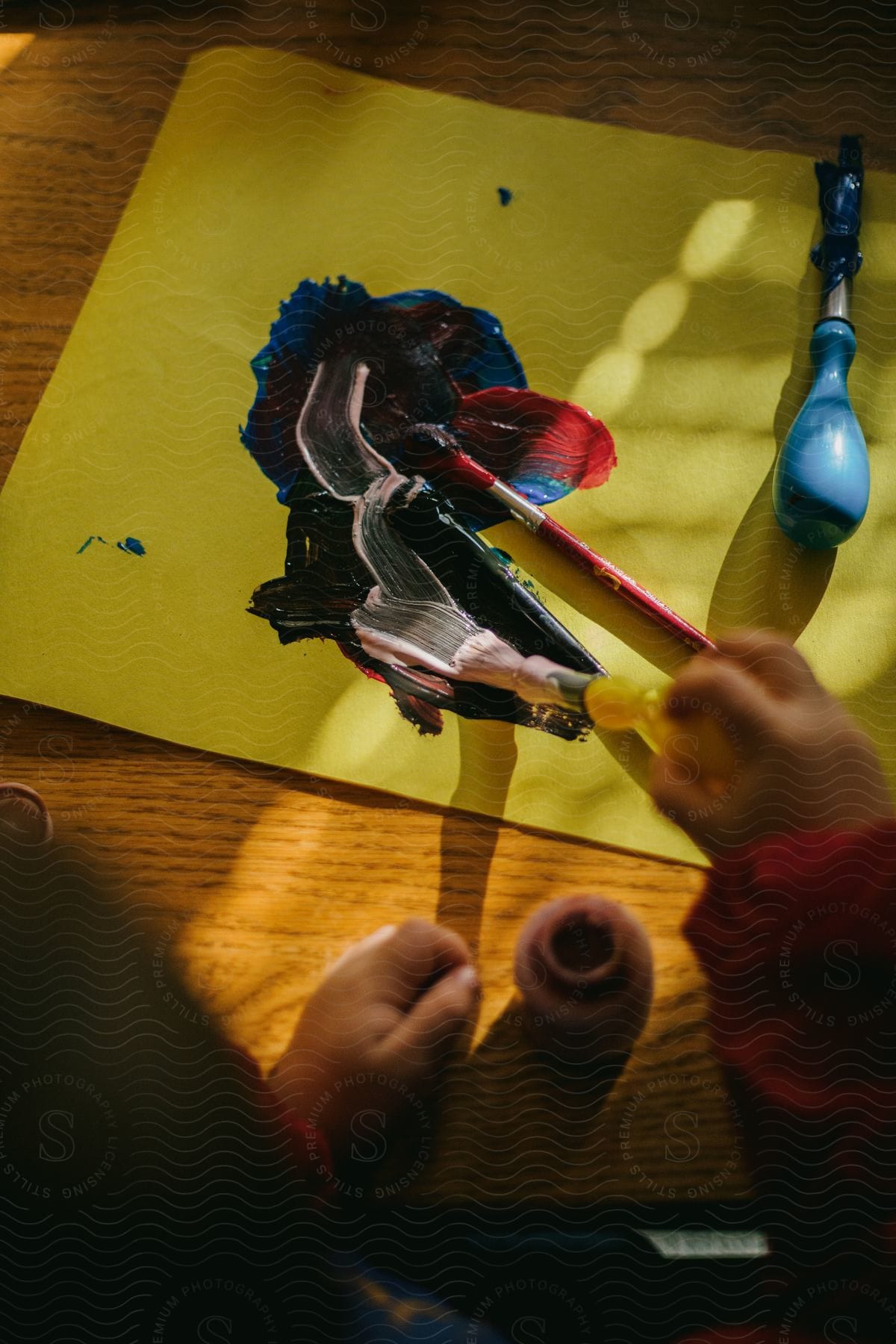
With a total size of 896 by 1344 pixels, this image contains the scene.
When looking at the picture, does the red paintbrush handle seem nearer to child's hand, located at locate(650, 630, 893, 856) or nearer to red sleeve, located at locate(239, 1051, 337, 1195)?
child's hand, located at locate(650, 630, 893, 856)

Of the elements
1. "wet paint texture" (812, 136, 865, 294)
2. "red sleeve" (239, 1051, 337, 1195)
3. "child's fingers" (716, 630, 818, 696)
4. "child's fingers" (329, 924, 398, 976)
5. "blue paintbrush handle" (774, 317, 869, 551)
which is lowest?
"red sleeve" (239, 1051, 337, 1195)

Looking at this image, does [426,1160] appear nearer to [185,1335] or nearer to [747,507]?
[185,1335]

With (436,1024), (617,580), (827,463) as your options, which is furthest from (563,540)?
(436,1024)

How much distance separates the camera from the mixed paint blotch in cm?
49

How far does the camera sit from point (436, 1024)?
1.40 ft

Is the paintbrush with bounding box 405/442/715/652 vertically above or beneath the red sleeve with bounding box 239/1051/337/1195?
above

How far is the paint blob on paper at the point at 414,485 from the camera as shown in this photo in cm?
47

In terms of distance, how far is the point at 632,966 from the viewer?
17.2 inches

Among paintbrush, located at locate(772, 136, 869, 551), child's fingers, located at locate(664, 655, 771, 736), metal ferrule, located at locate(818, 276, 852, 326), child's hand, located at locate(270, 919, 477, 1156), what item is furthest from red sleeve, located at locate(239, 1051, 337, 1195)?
metal ferrule, located at locate(818, 276, 852, 326)

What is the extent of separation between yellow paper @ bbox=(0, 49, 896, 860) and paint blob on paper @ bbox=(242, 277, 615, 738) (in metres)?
0.01

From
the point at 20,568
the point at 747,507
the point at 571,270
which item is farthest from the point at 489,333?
the point at 20,568

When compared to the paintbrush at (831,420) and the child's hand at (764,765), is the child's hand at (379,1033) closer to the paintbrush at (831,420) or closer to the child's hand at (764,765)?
the child's hand at (764,765)

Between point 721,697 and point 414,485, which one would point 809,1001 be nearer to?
point 721,697

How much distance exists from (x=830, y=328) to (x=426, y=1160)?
482 millimetres
